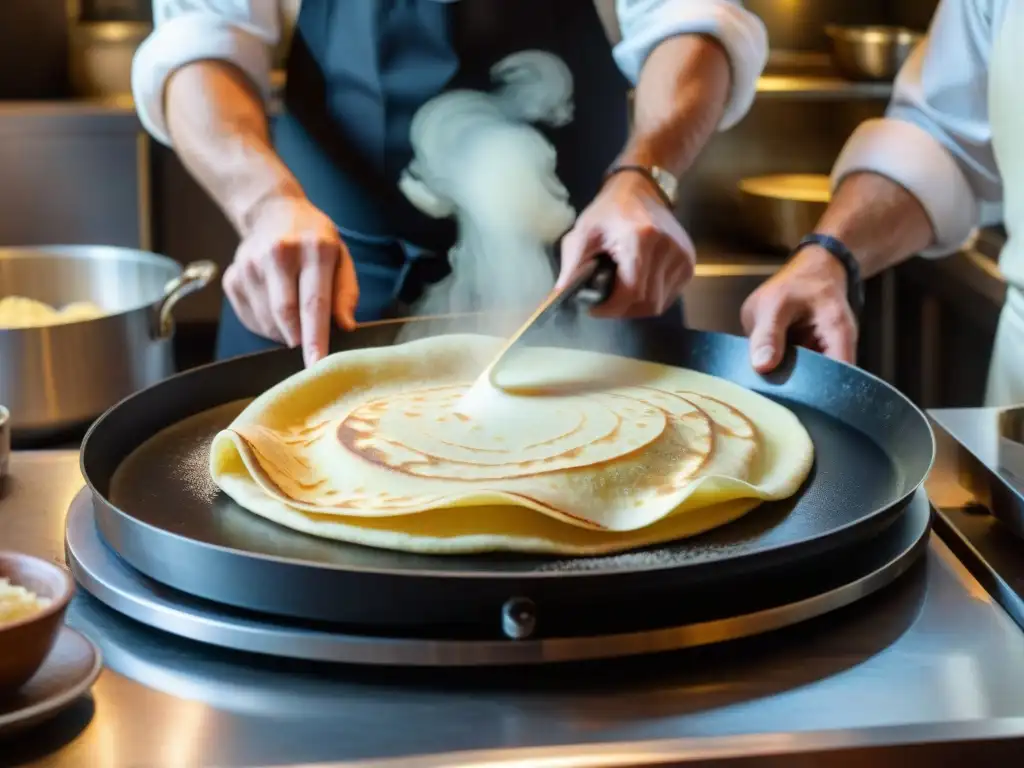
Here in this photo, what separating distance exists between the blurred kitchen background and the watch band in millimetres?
1333

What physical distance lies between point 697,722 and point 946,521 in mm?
398

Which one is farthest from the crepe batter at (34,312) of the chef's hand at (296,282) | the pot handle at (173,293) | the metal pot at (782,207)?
the metal pot at (782,207)

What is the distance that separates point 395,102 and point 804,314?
0.70m

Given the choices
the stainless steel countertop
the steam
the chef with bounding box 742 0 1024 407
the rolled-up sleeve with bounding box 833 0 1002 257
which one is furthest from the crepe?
the rolled-up sleeve with bounding box 833 0 1002 257

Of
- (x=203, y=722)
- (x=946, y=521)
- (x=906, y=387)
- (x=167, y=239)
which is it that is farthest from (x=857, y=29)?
(x=203, y=722)

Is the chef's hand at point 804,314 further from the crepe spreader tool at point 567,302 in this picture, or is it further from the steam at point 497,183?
the steam at point 497,183

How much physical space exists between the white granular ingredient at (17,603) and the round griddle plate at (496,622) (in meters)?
0.09

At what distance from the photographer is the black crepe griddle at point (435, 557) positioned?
2.64ft

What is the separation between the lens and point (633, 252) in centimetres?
142

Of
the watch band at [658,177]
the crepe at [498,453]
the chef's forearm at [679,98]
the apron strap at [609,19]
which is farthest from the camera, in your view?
the apron strap at [609,19]

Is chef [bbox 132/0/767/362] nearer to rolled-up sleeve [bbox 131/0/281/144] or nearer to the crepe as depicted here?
rolled-up sleeve [bbox 131/0/281/144]

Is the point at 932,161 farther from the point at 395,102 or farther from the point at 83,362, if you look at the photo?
the point at 83,362

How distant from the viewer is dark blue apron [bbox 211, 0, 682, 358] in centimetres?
180

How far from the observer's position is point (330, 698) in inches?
31.6
